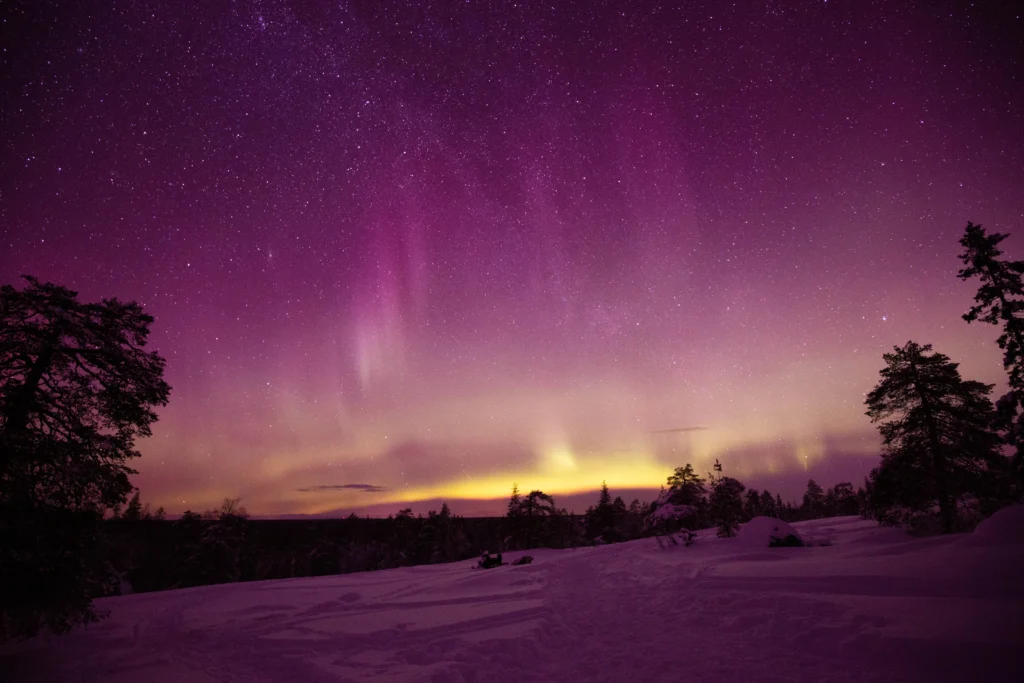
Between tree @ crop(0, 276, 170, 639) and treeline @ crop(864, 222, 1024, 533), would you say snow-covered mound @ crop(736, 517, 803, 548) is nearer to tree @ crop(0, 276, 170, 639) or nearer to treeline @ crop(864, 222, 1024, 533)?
treeline @ crop(864, 222, 1024, 533)

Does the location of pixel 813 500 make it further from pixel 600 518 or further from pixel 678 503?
pixel 678 503

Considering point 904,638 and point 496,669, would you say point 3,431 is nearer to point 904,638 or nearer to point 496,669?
point 496,669

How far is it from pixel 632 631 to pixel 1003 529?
10888mm

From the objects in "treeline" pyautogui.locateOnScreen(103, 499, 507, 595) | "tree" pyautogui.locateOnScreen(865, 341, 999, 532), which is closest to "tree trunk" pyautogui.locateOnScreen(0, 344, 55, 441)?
"treeline" pyautogui.locateOnScreen(103, 499, 507, 595)

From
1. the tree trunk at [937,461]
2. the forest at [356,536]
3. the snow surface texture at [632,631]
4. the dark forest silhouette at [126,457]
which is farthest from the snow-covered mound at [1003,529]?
the forest at [356,536]

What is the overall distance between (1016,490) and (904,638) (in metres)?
19.9

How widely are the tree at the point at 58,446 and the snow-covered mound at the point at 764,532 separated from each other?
23854mm

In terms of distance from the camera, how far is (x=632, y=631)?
8.77 m

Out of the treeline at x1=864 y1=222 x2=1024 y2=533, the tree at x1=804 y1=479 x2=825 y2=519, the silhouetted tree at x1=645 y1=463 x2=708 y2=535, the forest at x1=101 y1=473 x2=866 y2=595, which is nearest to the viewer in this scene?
the treeline at x1=864 y1=222 x2=1024 y2=533

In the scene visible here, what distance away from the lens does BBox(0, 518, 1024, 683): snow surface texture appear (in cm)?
617

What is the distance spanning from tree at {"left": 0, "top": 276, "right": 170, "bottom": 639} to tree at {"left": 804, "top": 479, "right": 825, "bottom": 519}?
11048 cm

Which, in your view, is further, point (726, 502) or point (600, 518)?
point (600, 518)

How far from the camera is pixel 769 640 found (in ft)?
23.9

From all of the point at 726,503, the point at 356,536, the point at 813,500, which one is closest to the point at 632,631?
the point at 726,503
